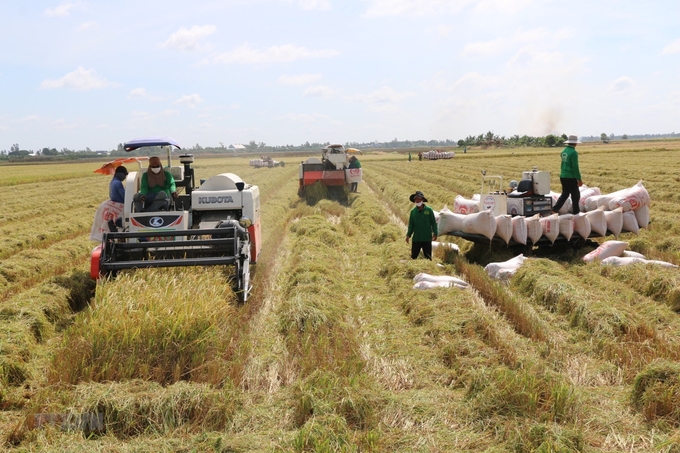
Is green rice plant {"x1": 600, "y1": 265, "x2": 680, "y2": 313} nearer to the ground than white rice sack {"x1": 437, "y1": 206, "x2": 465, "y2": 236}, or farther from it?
nearer to the ground

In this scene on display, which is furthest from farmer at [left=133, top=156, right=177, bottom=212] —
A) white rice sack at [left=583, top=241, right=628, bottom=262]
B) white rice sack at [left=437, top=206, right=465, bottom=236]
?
white rice sack at [left=583, top=241, right=628, bottom=262]

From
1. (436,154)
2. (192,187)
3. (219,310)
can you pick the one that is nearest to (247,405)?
(219,310)

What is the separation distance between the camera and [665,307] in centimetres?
629

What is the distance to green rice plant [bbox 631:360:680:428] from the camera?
3.89 m

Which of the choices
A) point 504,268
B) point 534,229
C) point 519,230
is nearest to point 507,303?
point 504,268

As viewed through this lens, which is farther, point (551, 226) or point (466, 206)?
point (466, 206)

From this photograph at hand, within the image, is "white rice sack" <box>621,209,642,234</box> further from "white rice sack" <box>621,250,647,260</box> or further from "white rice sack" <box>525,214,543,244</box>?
"white rice sack" <box>525,214,543,244</box>

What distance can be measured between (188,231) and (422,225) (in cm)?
372

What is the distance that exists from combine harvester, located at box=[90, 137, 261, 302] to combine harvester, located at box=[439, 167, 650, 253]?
3.70m

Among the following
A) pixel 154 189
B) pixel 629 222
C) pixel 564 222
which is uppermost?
pixel 154 189

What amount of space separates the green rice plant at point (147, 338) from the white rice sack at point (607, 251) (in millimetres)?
6091

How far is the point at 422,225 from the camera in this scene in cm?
874

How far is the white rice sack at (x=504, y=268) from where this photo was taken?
802cm

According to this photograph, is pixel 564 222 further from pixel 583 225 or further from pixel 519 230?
pixel 519 230
